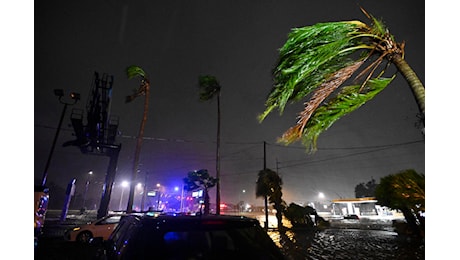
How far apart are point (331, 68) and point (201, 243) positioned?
3646 mm

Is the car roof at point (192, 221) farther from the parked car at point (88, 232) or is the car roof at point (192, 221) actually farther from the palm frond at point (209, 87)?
the palm frond at point (209, 87)

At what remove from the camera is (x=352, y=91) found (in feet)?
13.3

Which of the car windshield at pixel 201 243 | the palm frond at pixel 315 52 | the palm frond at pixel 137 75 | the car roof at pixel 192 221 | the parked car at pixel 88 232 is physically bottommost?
the parked car at pixel 88 232

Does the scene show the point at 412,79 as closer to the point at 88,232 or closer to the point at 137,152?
the point at 88,232

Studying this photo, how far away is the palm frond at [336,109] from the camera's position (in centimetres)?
390

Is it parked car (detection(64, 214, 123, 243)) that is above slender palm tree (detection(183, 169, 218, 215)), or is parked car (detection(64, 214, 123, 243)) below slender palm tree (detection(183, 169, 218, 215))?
below

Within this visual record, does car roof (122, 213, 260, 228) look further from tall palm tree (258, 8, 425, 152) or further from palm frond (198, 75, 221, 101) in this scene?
palm frond (198, 75, 221, 101)

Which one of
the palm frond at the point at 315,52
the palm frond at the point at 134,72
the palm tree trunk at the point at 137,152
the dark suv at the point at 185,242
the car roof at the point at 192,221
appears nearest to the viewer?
the dark suv at the point at 185,242

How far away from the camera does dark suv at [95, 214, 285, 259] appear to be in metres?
2.47

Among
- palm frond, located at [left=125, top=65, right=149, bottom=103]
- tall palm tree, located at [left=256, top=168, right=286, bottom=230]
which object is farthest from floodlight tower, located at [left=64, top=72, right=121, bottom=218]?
tall palm tree, located at [left=256, top=168, right=286, bottom=230]

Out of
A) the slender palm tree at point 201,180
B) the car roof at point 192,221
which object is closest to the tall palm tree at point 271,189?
the slender palm tree at point 201,180
